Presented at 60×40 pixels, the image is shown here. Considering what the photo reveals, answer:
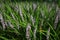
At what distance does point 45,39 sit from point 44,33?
0.07 metres

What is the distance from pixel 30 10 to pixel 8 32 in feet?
1.23

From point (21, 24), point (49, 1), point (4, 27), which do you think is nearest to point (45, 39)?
point (21, 24)

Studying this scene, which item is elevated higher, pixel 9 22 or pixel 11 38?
pixel 9 22

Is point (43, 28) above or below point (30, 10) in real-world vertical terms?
below

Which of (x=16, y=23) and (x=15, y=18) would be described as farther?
(x=15, y=18)

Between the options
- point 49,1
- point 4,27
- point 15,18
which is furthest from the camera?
point 49,1

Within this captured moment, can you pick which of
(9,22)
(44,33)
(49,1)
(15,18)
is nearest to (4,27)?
(9,22)

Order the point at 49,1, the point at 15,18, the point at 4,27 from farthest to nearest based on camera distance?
1. the point at 49,1
2. the point at 15,18
3. the point at 4,27

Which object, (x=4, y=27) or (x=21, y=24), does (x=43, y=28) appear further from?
(x=4, y=27)

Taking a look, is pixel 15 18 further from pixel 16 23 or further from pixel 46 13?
pixel 46 13

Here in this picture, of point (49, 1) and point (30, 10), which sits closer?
point (30, 10)

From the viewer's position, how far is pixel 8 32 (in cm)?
192

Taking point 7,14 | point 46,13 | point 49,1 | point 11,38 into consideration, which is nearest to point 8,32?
point 11,38

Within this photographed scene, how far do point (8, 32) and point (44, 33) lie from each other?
341mm
